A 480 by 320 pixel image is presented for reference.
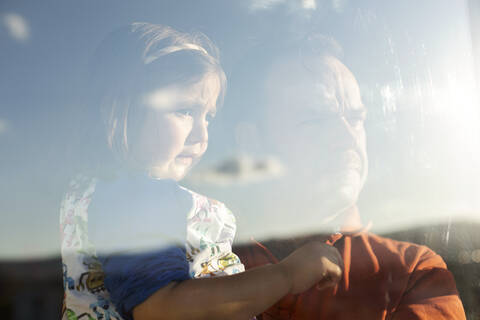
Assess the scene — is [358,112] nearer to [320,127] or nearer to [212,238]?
[320,127]

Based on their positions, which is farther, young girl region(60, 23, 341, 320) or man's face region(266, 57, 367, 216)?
man's face region(266, 57, 367, 216)

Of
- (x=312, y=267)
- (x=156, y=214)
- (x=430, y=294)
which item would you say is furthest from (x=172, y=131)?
→ (x=430, y=294)

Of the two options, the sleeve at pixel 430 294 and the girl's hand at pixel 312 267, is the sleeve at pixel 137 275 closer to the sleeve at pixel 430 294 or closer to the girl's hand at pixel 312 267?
the girl's hand at pixel 312 267

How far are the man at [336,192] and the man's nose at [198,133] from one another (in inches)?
4.9

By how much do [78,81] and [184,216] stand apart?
306 mm

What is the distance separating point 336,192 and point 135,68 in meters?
0.47

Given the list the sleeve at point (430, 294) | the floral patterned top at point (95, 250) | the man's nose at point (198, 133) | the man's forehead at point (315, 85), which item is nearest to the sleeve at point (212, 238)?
the floral patterned top at point (95, 250)

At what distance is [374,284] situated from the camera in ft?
2.80

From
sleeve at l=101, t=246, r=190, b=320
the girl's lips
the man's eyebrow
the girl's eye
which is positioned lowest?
sleeve at l=101, t=246, r=190, b=320

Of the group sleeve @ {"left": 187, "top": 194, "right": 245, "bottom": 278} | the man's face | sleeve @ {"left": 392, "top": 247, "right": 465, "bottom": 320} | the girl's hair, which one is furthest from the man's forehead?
sleeve @ {"left": 392, "top": 247, "right": 465, "bottom": 320}

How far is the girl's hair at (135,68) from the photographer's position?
2.46 ft

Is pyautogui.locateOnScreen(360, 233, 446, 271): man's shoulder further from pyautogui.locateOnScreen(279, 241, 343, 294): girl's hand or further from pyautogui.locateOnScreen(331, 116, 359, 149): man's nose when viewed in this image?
pyautogui.locateOnScreen(331, 116, 359, 149): man's nose

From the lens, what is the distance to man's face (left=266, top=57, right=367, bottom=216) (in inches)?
33.0

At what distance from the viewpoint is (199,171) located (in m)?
0.77
